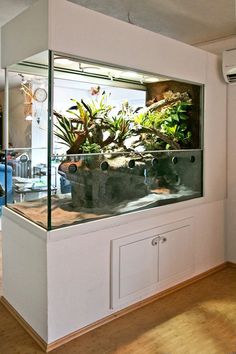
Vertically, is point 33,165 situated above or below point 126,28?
below

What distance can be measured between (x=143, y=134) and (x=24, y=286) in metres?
1.57

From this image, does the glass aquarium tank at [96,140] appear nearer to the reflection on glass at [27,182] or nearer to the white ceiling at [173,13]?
the reflection on glass at [27,182]

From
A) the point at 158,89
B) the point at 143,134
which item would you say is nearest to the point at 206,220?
the point at 143,134

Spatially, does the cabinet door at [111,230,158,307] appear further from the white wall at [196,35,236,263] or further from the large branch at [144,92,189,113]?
the white wall at [196,35,236,263]

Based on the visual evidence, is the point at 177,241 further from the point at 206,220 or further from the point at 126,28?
the point at 126,28

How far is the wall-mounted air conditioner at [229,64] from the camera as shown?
11.0 feet

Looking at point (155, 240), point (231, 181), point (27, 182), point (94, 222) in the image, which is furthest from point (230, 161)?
point (27, 182)

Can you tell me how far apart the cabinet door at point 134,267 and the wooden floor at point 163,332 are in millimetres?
149

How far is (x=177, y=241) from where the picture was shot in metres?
3.14

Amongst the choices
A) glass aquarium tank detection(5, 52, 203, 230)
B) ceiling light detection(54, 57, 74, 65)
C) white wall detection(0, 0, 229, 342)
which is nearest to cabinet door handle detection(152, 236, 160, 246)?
white wall detection(0, 0, 229, 342)

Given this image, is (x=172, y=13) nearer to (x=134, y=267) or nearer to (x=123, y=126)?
(x=123, y=126)

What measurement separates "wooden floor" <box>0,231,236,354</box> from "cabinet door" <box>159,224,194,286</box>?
0.19 m

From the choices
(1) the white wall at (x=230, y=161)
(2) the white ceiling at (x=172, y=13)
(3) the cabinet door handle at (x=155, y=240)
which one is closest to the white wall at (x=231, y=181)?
(1) the white wall at (x=230, y=161)

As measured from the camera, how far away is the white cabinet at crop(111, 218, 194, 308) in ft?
8.71
